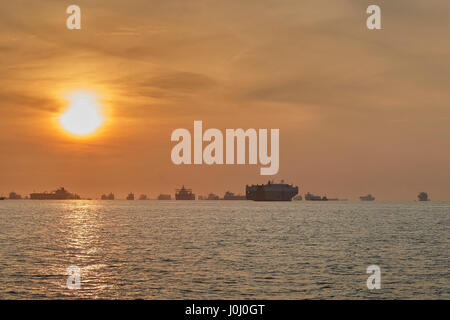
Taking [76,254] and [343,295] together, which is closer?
[343,295]

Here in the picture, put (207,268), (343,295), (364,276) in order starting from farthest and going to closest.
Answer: (207,268)
(364,276)
(343,295)

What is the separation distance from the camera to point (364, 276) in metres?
41.2
